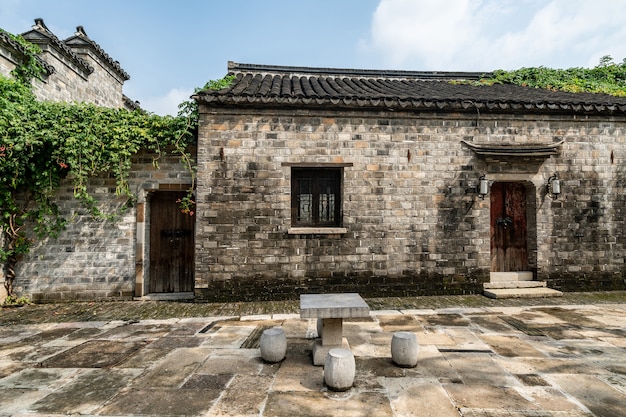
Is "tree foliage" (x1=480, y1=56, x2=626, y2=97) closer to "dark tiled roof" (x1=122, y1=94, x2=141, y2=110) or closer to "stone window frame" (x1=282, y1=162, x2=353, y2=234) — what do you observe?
"stone window frame" (x1=282, y1=162, x2=353, y2=234)

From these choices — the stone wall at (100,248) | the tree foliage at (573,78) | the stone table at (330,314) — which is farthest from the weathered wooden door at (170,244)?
the tree foliage at (573,78)

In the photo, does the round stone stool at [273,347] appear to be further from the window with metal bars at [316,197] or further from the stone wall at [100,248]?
the stone wall at [100,248]

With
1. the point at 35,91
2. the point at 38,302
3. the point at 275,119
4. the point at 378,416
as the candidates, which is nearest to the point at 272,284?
the point at 275,119

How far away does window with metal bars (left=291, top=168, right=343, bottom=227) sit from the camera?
703 cm

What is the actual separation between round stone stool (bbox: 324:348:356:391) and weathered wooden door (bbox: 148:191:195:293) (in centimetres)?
500

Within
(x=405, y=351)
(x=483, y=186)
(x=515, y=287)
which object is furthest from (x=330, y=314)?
(x=515, y=287)

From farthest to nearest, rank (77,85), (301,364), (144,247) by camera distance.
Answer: (77,85), (144,247), (301,364)

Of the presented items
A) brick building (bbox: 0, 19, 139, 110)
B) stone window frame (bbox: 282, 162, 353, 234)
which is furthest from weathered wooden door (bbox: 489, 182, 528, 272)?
brick building (bbox: 0, 19, 139, 110)

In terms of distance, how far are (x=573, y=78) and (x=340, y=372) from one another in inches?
519

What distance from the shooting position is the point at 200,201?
6.61 meters

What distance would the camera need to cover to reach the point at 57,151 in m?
Result: 6.26

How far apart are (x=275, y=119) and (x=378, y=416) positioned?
5621 mm

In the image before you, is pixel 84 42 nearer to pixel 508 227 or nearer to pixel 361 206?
pixel 361 206

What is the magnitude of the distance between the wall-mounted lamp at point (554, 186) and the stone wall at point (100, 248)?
7851 mm
